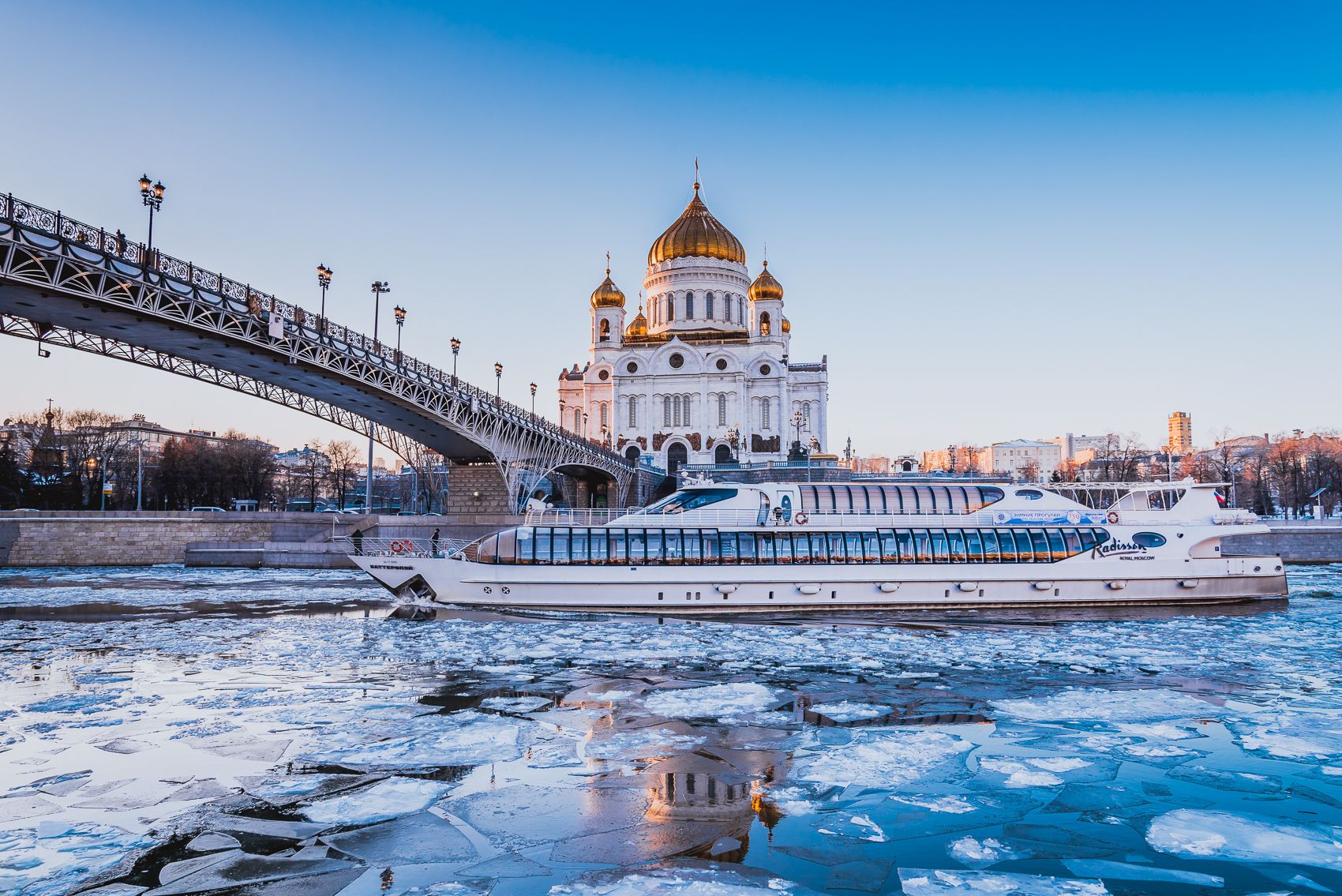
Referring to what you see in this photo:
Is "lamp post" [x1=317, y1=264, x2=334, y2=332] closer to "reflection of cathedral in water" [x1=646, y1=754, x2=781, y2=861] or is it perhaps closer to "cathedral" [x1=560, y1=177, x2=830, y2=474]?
"reflection of cathedral in water" [x1=646, y1=754, x2=781, y2=861]

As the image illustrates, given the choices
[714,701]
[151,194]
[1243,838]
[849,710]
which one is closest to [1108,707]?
[849,710]

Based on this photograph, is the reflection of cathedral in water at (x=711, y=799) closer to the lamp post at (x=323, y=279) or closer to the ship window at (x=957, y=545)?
the ship window at (x=957, y=545)

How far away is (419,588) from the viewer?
23.7 m

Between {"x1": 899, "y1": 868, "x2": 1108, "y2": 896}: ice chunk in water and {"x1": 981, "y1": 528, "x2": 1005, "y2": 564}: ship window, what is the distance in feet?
63.3

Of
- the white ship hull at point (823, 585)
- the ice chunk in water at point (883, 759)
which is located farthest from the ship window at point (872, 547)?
the ice chunk in water at point (883, 759)

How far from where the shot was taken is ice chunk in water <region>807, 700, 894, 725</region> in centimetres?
1206

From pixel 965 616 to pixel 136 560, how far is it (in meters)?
42.4

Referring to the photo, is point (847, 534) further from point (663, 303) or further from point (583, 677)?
point (663, 303)

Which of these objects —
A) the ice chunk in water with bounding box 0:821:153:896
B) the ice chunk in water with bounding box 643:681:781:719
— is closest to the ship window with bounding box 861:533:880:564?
the ice chunk in water with bounding box 643:681:781:719

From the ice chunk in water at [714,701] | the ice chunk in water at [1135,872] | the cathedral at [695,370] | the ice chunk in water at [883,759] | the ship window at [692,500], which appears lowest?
the ice chunk in water at [1135,872]

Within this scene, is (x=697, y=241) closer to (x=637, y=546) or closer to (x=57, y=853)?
(x=637, y=546)

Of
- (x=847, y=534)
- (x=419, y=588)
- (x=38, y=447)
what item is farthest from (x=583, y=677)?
(x=38, y=447)

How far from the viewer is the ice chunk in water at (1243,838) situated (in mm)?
7371

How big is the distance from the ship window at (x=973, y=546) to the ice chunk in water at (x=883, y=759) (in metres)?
14.9
